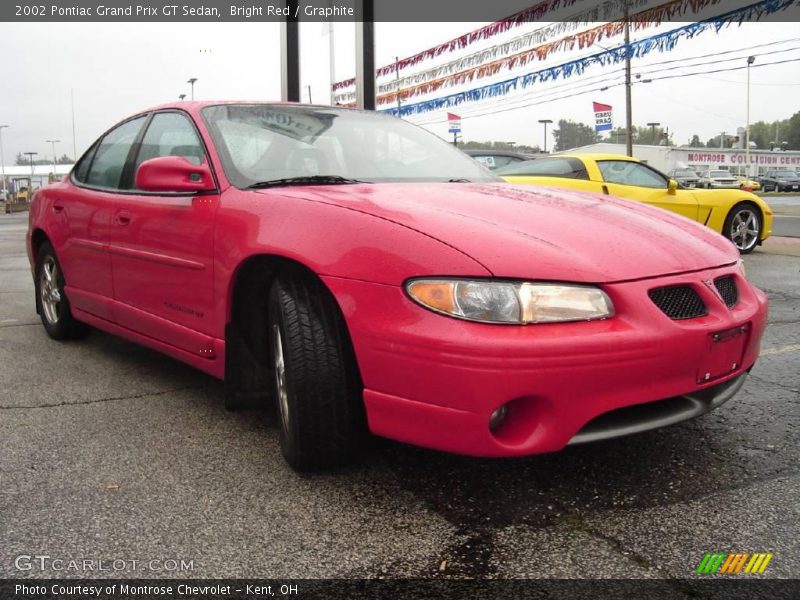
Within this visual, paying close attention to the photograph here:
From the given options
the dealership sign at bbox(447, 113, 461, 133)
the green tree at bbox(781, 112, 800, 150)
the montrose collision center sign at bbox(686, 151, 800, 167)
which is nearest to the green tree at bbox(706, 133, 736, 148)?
the green tree at bbox(781, 112, 800, 150)

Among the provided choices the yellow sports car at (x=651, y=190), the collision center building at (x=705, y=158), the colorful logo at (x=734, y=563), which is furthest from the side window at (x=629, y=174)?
the collision center building at (x=705, y=158)

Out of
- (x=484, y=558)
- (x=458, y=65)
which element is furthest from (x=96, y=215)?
(x=458, y=65)

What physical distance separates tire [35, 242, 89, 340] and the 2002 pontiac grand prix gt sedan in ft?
4.47

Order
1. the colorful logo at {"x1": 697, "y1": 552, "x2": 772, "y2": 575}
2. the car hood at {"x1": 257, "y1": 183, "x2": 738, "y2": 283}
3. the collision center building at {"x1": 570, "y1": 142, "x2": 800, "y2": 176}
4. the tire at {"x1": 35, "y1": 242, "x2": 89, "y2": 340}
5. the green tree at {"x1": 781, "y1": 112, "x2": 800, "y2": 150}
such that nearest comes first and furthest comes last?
1. the colorful logo at {"x1": 697, "y1": 552, "x2": 772, "y2": 575}
2. the car hood at {"x1": 257, "y1": 183, "x2": 738, "y2": 283}
3. the tire at {"x1": 35, "y1": 242, "x2": 89, "y2": 340}
4. the collision center building at {"x1": 570, "y1": 142, "x2": 800, "y2": 176}
5. the green tree at {"x1": 781, "y1": 112, "x2": 800, "y2": 150}

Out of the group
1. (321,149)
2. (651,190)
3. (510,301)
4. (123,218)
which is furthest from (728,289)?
(651,190)

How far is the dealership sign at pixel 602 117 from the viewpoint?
29.1 metres

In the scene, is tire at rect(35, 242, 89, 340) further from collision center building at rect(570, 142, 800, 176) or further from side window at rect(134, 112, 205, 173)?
collision center building at rect(570, 142, 800, 176)

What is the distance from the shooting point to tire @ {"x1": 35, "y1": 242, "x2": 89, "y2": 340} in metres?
4.38

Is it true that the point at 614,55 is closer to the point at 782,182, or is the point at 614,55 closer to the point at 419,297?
the point at 419,297

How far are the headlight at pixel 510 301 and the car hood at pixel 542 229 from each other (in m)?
0.04

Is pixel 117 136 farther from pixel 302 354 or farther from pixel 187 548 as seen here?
pixel 187 548

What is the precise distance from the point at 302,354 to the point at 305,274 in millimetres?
315

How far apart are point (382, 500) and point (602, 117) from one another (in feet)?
95.8

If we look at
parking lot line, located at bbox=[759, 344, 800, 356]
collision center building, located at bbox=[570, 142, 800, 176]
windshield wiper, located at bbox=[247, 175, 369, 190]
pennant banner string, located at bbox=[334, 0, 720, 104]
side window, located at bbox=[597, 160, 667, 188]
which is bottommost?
parking lot line, located at bbox=[759, 344, 800, 356]
